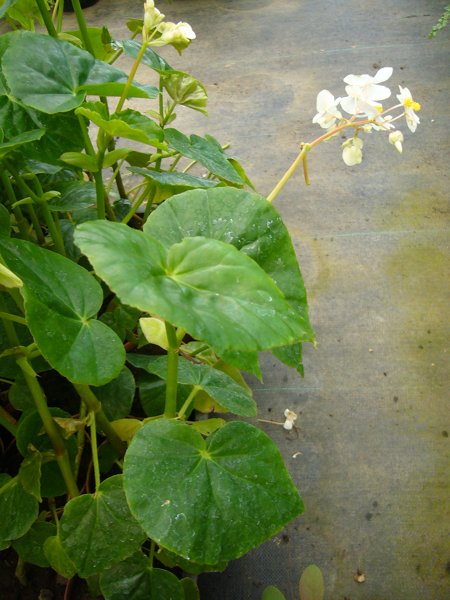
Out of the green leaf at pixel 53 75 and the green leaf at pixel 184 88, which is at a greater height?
the green leaf at pixel 53 75

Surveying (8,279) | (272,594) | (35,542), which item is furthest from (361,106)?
(272,594)

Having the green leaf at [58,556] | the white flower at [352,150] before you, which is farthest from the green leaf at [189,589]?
the white flower at [352,150]

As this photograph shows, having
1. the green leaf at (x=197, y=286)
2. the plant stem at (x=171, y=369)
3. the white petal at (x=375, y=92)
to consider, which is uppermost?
the green leaf at (x=197, y=286)

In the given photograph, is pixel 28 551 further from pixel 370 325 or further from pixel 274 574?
pixel 370 325

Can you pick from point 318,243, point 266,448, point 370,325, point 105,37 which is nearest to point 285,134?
point 318,243

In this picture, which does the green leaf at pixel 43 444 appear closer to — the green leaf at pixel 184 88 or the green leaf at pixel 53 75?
the green leaf at pixel 53 75

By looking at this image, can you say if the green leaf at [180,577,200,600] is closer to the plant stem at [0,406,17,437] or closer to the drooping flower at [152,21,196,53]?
the plant stem at [0,406,17,437]

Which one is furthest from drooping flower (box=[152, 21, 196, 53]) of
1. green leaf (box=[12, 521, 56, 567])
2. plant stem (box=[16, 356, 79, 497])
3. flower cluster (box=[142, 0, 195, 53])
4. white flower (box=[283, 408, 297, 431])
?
white flower (box=[283, 408, 297, 431])
